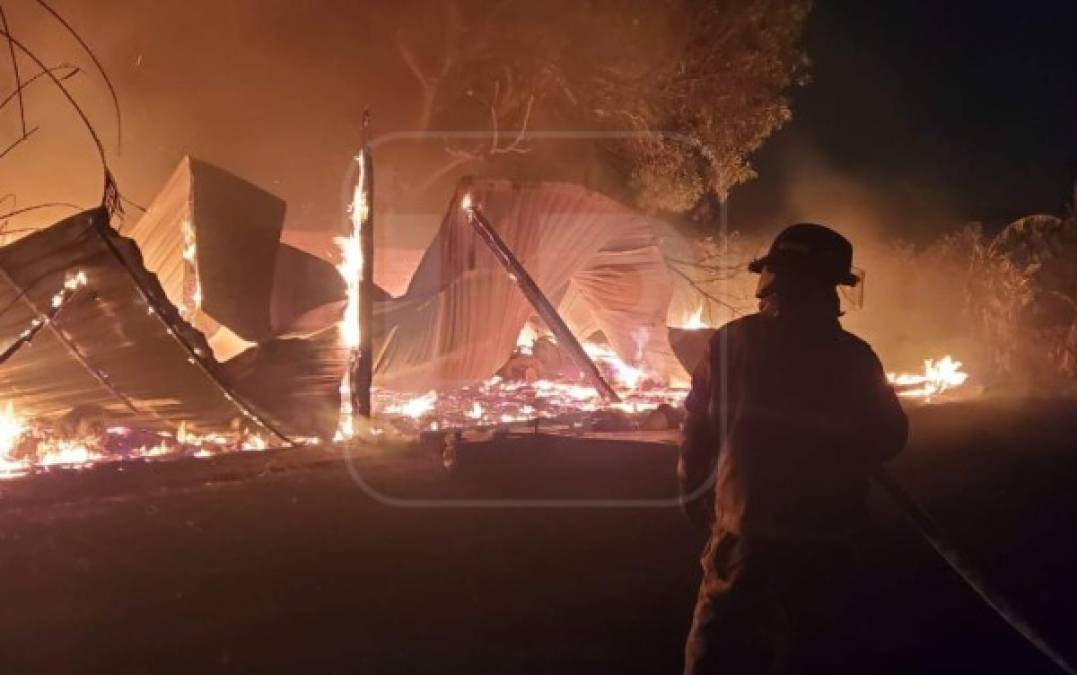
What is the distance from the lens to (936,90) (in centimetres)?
3052

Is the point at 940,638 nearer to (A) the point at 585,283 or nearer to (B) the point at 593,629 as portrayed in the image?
(B) the point at 593,629

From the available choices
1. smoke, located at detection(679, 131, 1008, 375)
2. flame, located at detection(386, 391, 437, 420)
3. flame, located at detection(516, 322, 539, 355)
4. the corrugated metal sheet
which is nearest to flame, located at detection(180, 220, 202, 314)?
the corrugated metal sheet

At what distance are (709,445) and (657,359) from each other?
31.9 feet

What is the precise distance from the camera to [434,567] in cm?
548

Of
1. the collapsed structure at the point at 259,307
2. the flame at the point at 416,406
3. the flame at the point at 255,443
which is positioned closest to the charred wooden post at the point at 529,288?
the collapsed structure at the point at 259,307

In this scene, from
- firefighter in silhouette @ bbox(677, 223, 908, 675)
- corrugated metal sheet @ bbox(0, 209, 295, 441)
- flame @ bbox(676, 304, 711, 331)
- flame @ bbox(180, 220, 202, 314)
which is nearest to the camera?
firefighter in silhouette @ bbox(677, 223, 908, 675)

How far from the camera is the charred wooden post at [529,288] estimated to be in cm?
1029

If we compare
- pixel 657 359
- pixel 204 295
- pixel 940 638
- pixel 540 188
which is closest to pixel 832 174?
pixel 657 359

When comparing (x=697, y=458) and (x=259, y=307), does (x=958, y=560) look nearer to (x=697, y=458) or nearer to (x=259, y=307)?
(x=697, y=458)

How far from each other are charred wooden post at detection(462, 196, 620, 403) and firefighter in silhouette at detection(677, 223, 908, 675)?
7.36 m

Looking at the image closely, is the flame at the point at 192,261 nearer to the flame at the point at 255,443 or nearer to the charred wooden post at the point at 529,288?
the flame at the point at 255,443

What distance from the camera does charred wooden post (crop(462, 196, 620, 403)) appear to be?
10.3 meters

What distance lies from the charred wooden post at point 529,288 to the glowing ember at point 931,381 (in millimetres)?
4079

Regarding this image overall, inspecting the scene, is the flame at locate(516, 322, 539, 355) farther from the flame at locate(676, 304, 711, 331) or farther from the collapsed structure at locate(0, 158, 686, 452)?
the flame at locate(676, 304, 711, 331)
